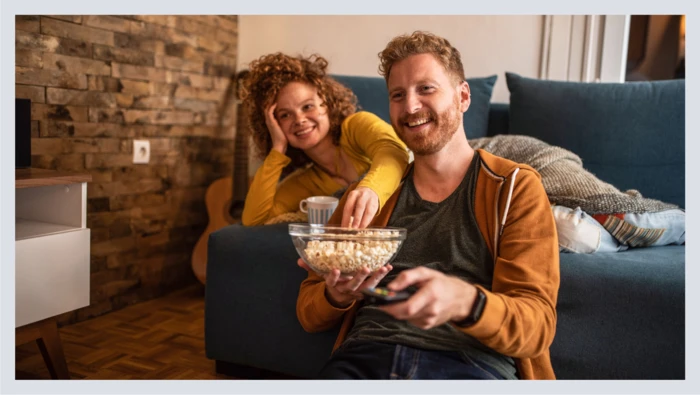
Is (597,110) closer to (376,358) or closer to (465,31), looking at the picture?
(465,31)

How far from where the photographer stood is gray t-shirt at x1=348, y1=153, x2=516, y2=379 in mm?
1155

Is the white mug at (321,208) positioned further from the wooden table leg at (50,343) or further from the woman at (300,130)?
the wooden table leg at (50,343)

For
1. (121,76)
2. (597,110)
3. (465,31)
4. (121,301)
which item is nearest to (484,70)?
(465,31)

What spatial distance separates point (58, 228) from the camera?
1.84 meters

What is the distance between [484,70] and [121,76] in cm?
162

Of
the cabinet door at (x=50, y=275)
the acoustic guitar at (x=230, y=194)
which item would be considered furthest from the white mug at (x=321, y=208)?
the acoustic guitar at (x=230, y=194)

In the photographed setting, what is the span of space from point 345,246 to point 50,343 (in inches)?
48.4

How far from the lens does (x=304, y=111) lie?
2.09 metres

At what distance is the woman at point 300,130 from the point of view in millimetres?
2074

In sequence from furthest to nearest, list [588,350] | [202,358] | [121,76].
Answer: [121,76] < [202,358] < [588,350]

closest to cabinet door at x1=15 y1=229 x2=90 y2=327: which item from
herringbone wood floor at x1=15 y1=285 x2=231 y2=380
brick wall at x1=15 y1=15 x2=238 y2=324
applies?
herringbone wood floor at x1=15 y1=285 x2=231 y2=380

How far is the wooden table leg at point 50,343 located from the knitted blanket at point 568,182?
1.44 metres

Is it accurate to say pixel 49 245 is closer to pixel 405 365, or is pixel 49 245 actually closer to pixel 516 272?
pixel 405 365

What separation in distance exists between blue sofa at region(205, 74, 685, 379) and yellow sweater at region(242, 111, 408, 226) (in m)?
0.13
